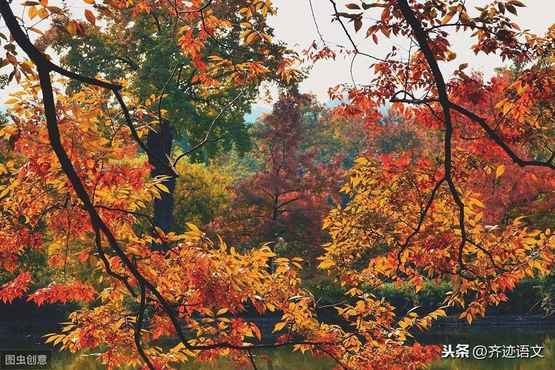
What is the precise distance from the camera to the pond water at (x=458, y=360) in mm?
18297

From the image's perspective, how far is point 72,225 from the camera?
6.02 meters

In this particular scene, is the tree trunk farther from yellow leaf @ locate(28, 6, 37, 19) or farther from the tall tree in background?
yellow leaf @ locate(28, 6, 37, 19)

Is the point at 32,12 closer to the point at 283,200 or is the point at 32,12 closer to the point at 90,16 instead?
the point at 90,16

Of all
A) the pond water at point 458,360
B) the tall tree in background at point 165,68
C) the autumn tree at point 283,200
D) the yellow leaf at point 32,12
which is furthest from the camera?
the tall tree in background at point 165,68

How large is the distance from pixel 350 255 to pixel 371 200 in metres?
0.77

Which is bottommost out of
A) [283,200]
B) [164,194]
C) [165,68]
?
[283,200]

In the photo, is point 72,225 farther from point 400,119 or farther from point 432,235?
point 400,119

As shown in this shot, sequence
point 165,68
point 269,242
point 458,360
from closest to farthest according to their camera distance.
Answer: point 269,242 → point 458,360 → point 165,68

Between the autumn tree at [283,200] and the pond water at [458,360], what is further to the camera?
the autumn tree at [283,200]

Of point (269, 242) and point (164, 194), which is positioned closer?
point (269, 242)

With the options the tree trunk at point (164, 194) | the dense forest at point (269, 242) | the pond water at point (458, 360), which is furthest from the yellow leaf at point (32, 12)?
the tree trunk at point (164, 194)

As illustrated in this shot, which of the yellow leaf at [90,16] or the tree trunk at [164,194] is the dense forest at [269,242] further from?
the tree trunk at [164,194]

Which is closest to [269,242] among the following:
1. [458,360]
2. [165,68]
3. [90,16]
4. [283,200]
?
[90,16]

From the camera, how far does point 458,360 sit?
750 inches
